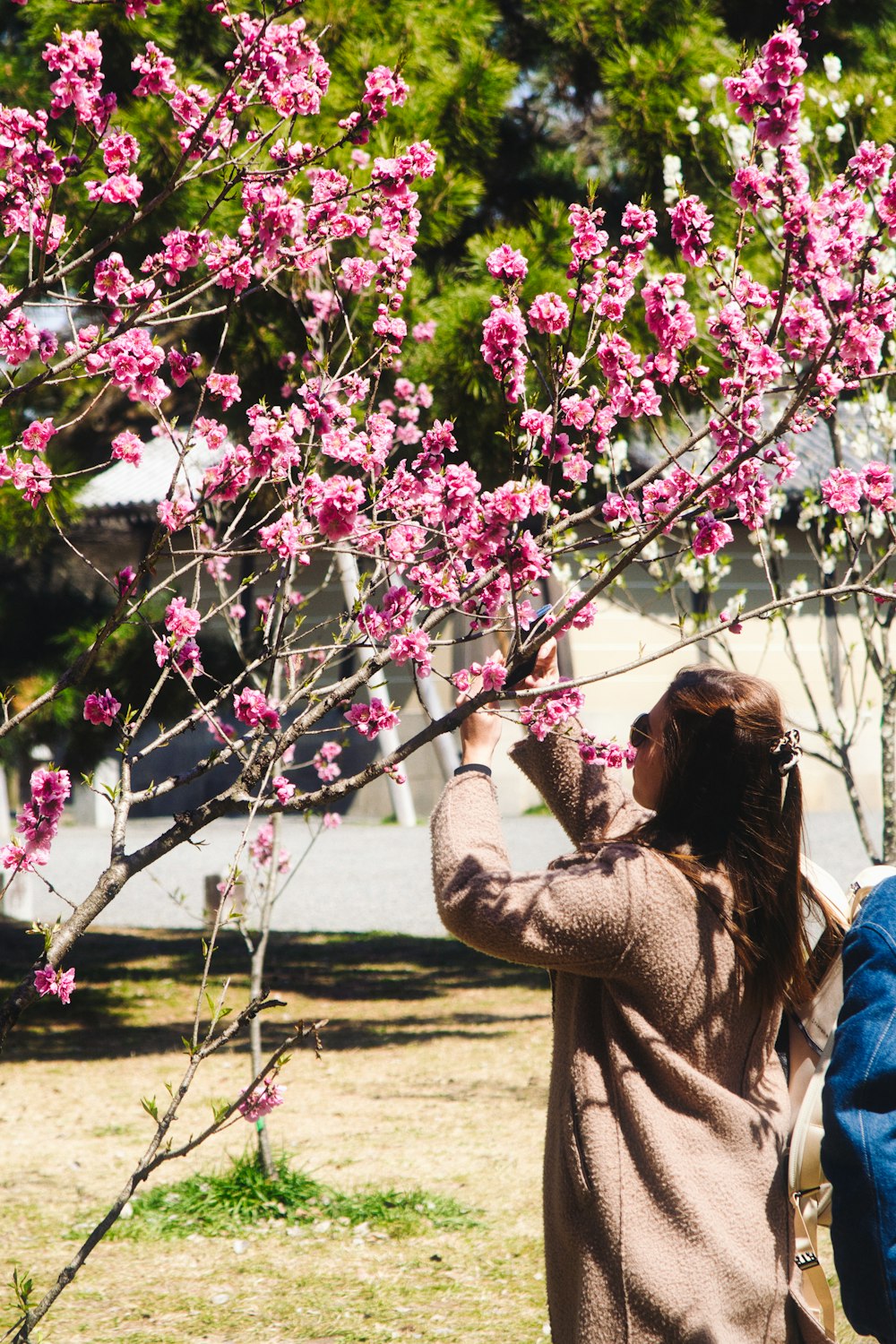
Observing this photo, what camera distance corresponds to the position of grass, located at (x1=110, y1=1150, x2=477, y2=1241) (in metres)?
4.98

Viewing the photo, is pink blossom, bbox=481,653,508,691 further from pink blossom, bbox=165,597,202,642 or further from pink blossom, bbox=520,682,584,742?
pink blossom, bbox=165,597,202,642

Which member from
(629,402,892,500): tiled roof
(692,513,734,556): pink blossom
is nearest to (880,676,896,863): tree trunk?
(629,402,892,500): tiled roof

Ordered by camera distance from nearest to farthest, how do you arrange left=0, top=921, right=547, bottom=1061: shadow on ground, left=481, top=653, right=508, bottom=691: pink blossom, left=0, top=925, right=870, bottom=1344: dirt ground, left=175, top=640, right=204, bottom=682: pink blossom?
left=481, top=653, right=508, bottom=691: pink blossom → left=175, top=640, right=204, bottom=682: pink blossom → left=0, top=925, right=870, bottom=1344: dirt ground → left=0, top=921, right=547, bottom=1061: shadow on ground

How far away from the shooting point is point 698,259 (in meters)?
2.47

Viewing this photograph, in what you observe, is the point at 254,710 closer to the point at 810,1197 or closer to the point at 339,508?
the point at 339,508

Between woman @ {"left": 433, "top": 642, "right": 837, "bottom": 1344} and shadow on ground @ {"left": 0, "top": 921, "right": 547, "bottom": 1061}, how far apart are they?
188 inches

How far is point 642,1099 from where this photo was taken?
204 cm

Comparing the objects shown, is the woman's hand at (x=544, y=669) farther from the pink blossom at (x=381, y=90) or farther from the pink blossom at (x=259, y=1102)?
the pink blossom at (x=381, y=90)

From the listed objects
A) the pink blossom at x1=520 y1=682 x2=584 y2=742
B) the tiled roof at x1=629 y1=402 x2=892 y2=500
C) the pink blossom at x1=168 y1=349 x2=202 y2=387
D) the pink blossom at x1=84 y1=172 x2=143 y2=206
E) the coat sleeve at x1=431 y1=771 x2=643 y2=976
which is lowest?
the coat sleeve at x1=431 y1=771 x2=643 y2=976

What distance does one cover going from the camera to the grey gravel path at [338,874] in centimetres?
1288

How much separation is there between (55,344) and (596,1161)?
1736mm

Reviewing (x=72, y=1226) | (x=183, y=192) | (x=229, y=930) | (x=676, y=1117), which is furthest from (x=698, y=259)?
(x=229, y=930)

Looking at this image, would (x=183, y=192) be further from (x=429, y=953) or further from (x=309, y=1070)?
(x=429, y=953)

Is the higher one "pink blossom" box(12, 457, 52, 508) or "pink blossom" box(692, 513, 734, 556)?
"pink blossom" box(12, 457, 52, 508)
